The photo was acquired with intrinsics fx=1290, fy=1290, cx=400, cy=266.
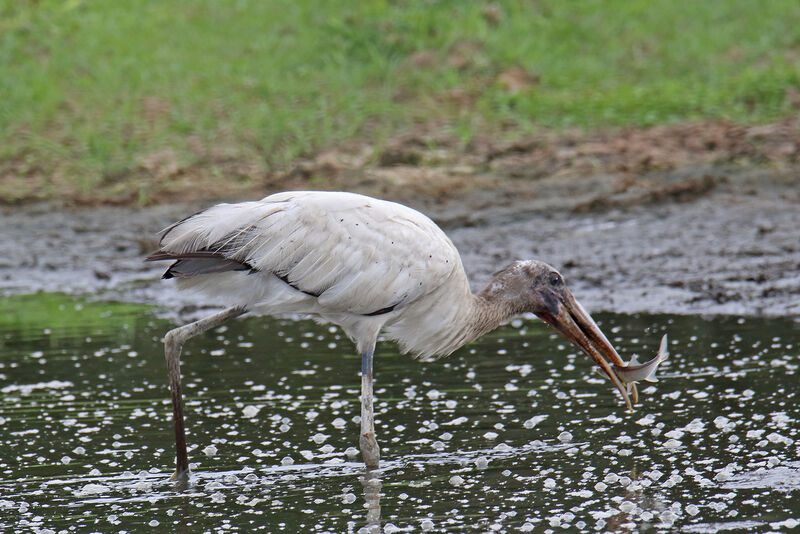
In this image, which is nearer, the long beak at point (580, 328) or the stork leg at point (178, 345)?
the stork leg at point (178, 345)

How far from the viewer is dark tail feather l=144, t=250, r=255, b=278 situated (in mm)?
5629

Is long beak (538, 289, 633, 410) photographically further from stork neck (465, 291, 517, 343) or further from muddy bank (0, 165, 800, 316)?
muddy bank (0, 165, 800, 316)

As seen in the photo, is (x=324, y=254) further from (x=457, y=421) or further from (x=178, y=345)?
(x=457, y=421)

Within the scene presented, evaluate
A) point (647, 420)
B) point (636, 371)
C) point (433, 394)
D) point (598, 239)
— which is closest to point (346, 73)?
point (598, 239)

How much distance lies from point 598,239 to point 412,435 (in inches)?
184

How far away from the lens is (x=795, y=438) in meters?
5.76

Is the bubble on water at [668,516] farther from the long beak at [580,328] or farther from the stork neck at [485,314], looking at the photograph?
the stork neck at [485,314]

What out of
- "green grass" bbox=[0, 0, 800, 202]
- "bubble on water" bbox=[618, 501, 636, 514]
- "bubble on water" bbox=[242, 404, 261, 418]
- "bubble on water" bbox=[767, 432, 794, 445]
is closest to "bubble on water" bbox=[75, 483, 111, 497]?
"bubble on water" bbox=[242, 404, 261, 418]

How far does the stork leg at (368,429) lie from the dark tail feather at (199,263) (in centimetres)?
69

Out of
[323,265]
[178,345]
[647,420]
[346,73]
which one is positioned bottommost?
[647,420]

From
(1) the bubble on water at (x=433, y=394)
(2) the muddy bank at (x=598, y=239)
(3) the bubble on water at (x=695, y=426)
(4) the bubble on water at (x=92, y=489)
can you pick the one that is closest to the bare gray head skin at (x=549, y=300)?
(3) the bubble on water at (x=695, y=426)

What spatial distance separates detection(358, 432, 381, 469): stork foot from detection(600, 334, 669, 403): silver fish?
1258 millimetres

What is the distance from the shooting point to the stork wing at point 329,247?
5676 mm

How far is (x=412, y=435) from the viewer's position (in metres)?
6.24
